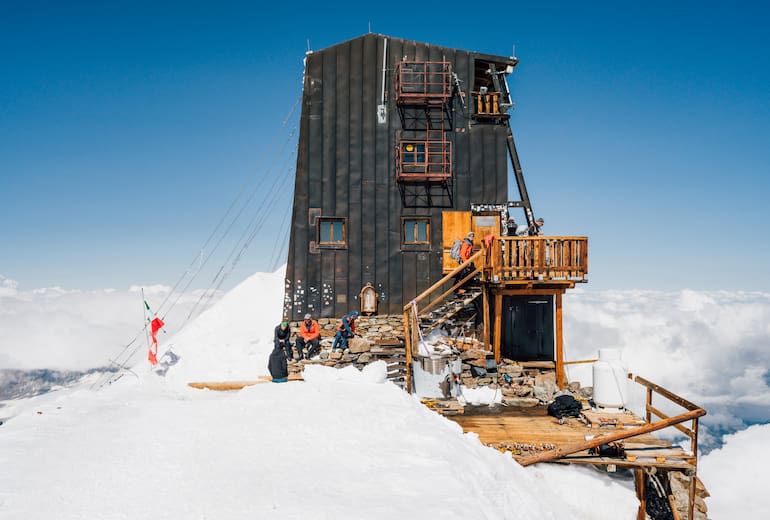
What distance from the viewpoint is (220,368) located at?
18781 mm

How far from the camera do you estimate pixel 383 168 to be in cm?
2042

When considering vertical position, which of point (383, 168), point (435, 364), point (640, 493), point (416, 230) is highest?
point (383, 168)

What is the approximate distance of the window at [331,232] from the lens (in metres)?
20.2

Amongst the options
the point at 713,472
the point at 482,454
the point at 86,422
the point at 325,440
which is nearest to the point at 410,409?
the point at 482,454

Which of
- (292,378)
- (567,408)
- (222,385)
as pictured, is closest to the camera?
(567,408)

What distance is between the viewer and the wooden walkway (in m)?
10.9

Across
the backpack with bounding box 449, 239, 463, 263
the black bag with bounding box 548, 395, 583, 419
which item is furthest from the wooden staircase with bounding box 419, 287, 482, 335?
the black bag with bounding box 548, 395, 583, 419

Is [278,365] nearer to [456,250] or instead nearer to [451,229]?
[456,250]

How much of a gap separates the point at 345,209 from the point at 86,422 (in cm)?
1270

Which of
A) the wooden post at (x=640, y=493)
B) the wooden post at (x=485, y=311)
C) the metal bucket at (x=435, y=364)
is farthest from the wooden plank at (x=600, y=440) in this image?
the wooden post at (x=485, y=311)

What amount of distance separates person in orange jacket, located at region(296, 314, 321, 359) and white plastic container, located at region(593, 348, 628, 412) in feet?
31.8

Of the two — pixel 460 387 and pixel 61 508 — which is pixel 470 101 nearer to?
pixel 460 387

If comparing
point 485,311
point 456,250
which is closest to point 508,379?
point 485,311

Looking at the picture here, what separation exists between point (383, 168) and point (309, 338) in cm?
777
